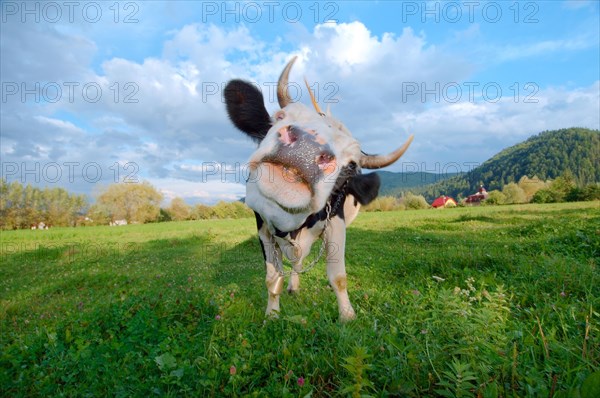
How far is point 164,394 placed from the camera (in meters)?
2.26

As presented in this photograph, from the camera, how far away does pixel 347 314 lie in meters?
3.96

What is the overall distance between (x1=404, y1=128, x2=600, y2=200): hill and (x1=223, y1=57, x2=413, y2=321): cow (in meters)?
130

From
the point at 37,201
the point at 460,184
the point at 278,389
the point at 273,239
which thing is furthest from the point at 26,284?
the point at 460,184

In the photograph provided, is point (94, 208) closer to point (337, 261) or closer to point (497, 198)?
point (337, 261)

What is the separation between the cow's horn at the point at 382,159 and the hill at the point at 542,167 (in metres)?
129

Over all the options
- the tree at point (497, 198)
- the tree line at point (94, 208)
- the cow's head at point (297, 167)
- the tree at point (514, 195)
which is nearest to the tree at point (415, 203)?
the tree at point (497, 198)

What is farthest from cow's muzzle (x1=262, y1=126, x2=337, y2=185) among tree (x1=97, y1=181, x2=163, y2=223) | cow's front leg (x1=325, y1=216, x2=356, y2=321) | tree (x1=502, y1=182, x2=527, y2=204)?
tree (x1=502, y1=182, x2=527, y2=204)

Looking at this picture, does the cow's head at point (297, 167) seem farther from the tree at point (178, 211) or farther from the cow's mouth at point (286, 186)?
the tree at point (178, 211)

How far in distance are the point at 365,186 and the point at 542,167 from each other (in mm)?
166289

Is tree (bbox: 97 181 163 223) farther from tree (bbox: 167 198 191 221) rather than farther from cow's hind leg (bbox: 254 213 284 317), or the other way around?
cow's hind leg (bbox: 254 213 284 317)

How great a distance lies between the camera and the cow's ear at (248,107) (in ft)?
14.0

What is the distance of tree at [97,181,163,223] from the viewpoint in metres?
48.4

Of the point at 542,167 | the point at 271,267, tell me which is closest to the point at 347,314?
the point at 271,267

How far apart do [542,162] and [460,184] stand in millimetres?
37007
